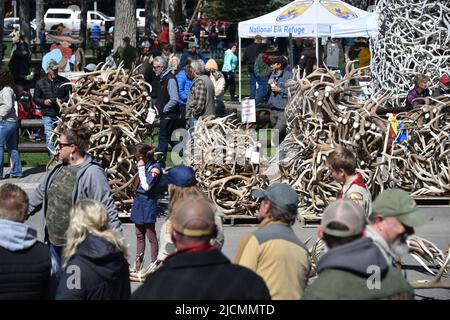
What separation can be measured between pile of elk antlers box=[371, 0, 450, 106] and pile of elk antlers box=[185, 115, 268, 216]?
479 cm

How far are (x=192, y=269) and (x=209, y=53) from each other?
45591 millimetres

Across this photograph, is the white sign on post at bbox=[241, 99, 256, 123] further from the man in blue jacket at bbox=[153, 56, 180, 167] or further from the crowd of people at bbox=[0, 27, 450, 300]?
the crowd of people at bbox=[0, 27, 450, 300]

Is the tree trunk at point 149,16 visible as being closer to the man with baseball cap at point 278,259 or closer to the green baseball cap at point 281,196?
the green baseball cap at point 281,196

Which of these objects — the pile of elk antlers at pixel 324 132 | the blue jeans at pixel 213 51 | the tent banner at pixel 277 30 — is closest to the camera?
the pile of elk antlers at pixel 324 132

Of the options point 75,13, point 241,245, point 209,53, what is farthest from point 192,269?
point 75,13

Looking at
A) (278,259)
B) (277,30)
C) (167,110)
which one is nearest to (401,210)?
(278,259)

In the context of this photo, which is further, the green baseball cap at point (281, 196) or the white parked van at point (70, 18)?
the white parked van at point (70, 18)

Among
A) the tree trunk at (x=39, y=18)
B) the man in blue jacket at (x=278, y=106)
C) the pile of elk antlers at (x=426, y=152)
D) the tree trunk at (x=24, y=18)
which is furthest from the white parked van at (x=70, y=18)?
the pile of elk antlers at (x=426, y=152)

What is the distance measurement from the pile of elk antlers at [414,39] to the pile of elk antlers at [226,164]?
15.7 ft

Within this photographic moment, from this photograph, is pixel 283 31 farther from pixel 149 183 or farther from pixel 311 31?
pixel 149 183

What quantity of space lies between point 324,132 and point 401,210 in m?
7.20

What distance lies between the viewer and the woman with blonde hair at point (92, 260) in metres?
6.24

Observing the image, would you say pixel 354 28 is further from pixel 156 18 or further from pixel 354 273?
pixel 354 273

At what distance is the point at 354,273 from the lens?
5043 mm
